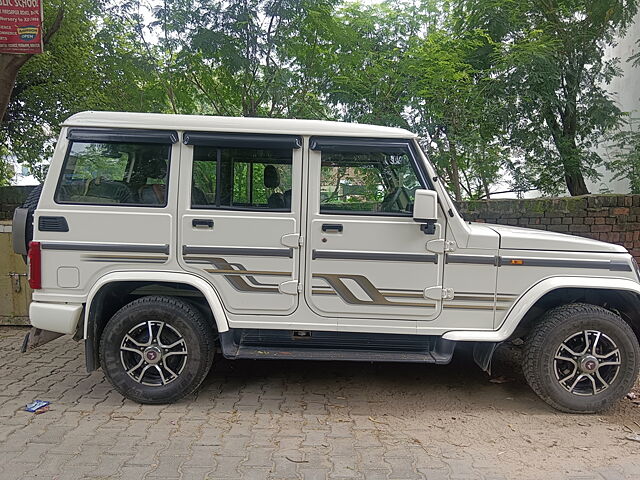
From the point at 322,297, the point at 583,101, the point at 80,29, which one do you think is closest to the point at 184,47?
the point at 80,29

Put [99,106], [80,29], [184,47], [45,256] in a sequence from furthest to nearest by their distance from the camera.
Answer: [80,29] < [99,106] < [184,47] < [45,256]

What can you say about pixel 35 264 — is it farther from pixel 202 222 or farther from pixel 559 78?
pixel 559 78

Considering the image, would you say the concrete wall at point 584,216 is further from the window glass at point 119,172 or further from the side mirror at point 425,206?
the window glass at point 119,172

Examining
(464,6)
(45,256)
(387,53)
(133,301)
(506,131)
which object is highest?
(464,6)

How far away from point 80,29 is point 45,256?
5733 mm

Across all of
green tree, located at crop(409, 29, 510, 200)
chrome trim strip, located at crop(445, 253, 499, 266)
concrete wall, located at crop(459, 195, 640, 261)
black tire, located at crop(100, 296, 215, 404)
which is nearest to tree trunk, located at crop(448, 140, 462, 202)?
green tree, located at crop(409, 29, 510, 200)

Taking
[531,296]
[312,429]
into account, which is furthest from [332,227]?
[531,296]

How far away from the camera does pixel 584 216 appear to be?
6.25 m

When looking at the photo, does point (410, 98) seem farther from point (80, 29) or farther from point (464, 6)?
point (80, 29)

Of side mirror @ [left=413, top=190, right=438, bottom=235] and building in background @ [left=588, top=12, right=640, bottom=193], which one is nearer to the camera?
side mirror @ [left=413, top=190, right=438, bottom=235]

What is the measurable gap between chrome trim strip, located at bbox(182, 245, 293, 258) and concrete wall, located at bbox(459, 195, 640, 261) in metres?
3.20

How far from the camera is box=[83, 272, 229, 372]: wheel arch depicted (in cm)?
378

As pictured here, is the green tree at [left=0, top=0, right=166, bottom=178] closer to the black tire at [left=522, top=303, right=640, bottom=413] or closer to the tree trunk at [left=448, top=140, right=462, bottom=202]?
the tree trunk at [left=448, top=140, right=462, bottom=202]

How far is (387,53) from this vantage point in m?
7.59
